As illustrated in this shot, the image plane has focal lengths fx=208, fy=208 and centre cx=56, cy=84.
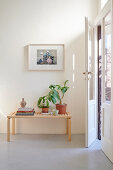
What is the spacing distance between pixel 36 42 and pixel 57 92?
110cm

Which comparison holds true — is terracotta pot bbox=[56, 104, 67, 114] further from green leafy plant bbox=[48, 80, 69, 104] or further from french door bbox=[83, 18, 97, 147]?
french door bbox=[83, 18, 97, 147]

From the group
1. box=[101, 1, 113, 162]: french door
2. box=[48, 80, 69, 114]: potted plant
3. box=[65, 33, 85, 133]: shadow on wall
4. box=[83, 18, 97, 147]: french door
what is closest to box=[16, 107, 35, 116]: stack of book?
box=[48, 80, 69, 114]: potted plant

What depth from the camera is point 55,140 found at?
3.71m

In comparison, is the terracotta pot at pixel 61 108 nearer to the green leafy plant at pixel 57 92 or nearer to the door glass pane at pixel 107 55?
the green leafy plant at pixel 57 92

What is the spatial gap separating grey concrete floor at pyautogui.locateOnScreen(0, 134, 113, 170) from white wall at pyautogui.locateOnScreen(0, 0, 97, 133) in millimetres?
482

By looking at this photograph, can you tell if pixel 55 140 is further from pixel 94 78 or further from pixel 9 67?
pixel 9 67

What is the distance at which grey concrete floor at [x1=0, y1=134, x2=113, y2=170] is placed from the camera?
102 inches

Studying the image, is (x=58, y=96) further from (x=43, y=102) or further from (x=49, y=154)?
(x=49, y=154)

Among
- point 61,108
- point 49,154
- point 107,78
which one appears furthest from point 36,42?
point 49,154

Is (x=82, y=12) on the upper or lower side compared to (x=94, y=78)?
upper

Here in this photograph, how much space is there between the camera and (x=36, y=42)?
13.7 ft

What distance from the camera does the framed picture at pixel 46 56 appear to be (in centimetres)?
415

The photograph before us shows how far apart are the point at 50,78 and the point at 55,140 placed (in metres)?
1.23

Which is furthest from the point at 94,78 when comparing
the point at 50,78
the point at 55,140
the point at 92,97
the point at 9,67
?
the point at 9,67
